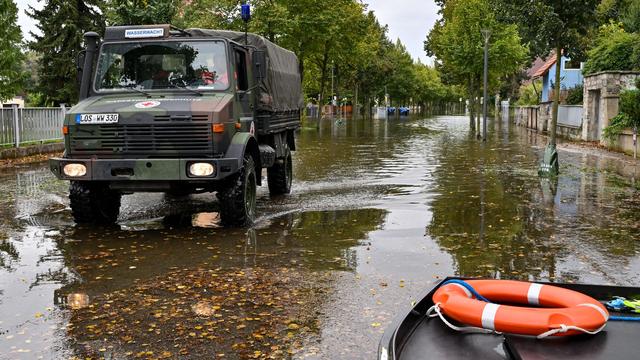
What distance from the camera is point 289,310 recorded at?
550 centimetres

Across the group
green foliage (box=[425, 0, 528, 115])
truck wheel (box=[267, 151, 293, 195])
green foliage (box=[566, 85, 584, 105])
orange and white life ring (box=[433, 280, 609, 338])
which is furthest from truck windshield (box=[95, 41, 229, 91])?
green foliage (box=[566, 85, 584, 105])

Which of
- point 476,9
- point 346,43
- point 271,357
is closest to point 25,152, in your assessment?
point 271,357

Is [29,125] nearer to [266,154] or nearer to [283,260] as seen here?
[266,154]

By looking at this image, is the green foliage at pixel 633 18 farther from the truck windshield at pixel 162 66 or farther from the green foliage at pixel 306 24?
the truck windshield at pixel 162 66

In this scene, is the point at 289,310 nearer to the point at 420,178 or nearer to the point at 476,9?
the point at 420,178

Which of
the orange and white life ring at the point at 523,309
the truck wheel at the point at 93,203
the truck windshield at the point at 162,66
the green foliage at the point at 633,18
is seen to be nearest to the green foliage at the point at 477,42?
the green foliage at the point at 633,18

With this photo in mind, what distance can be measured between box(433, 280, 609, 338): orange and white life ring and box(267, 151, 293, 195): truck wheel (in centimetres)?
851

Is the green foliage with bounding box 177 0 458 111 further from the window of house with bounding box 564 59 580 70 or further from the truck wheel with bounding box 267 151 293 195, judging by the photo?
the truck wheel with bounding box 267 151 293 195

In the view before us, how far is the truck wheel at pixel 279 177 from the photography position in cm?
1228

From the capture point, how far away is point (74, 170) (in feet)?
27.8

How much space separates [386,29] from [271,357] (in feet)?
270

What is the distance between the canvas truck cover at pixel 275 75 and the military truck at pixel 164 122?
15 cm

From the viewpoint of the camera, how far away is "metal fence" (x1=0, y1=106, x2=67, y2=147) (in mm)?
19750

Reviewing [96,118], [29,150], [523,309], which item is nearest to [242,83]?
[96,118]
